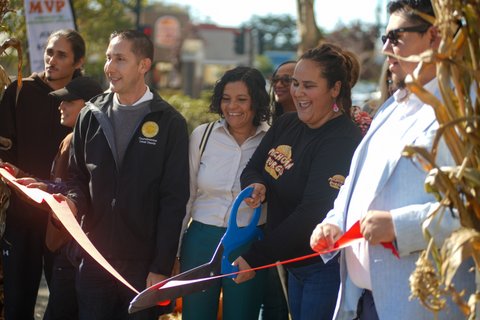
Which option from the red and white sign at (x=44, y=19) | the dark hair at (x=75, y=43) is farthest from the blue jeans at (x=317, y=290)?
the red and white sign at (x=44, y=19)

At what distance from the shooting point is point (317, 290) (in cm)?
462

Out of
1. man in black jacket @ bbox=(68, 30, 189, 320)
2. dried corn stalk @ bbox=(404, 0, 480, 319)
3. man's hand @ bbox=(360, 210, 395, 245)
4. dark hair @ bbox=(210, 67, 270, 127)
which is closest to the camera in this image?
dried corn stalk @ bbox=(404, 0, 480, 319)

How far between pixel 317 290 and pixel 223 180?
39.1 inches

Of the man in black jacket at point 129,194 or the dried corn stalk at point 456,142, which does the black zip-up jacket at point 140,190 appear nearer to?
the man in black jacket at point 129,194

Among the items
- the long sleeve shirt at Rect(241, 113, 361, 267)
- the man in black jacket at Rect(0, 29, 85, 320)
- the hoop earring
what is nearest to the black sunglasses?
the long sleeve shirt at Rect(241, 113, 361, 267)

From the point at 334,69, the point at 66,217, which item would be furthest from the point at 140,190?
the point at 334,69

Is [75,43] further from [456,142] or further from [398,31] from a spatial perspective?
[456,142]

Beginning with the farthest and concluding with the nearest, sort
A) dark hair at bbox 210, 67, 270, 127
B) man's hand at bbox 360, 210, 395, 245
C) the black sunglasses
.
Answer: dark hair at bbox 210, 67, 270, 127 → the black sunglasses → man's hand at bbox 360, 210, 395, 245

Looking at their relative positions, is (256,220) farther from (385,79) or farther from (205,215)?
(385,79)

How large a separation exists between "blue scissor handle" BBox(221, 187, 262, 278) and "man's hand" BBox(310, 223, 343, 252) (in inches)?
39.9

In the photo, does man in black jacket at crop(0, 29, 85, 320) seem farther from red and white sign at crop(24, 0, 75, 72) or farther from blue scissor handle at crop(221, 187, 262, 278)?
red and white sign at crop(24, 0, 75, 72)

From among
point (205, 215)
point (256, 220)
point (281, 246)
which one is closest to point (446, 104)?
point (281, 246)

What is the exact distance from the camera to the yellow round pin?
5051mm

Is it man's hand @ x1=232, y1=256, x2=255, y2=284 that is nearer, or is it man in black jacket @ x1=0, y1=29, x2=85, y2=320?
man's hand @ x1=232, y1=256, x2=255, y2=284
